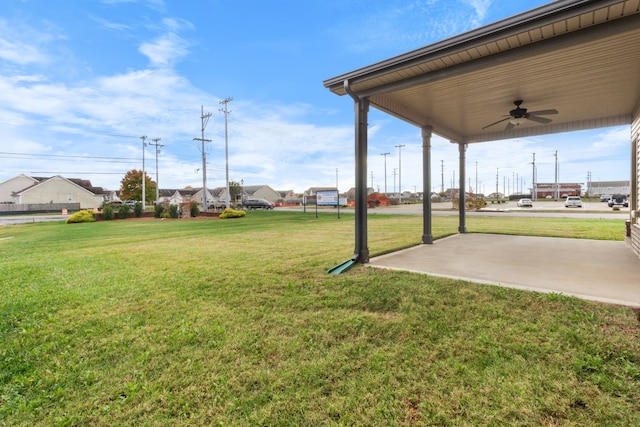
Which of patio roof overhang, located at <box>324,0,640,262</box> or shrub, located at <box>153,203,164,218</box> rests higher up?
patio roof overhang, located at <box>324,0,640,262</box>

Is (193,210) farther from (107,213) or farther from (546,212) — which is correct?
(546,212)

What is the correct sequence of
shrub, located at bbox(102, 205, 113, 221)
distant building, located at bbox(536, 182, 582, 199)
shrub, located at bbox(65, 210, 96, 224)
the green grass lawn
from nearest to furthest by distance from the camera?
1. the green grass lawn
2. shrub, located at bbox(65, 210, 96, 224)
3. shrub, located at bbox(102, 205, 113, 221)
4. distant building, located at bbox(536, 182, 582, 199)

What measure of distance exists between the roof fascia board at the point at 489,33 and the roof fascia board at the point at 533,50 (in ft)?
1.19

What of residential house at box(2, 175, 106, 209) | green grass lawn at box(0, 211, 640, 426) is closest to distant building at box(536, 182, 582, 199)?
green grass lawn at box(0, 211, 640, 426)

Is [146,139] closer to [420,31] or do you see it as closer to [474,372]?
[420,31]

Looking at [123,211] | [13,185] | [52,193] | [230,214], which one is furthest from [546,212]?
[13,185]

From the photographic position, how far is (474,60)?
447 centimetres

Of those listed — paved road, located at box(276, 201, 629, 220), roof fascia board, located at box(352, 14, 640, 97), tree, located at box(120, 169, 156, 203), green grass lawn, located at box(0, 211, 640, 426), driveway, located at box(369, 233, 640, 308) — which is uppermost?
tree, located at box(120, 169, 156, 203)

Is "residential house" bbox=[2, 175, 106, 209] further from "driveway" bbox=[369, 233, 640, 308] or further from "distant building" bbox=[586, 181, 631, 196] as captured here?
"distant building" bbox=[586, 181, 631, 196]

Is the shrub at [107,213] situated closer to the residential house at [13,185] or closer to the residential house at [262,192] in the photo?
the residential house at [13,185]

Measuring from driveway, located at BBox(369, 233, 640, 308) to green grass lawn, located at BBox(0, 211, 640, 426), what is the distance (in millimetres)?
565

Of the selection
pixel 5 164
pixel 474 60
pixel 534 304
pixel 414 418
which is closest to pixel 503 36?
pixel 474 60

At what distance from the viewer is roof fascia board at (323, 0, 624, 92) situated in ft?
11.1

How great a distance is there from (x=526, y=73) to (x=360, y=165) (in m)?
3.11
